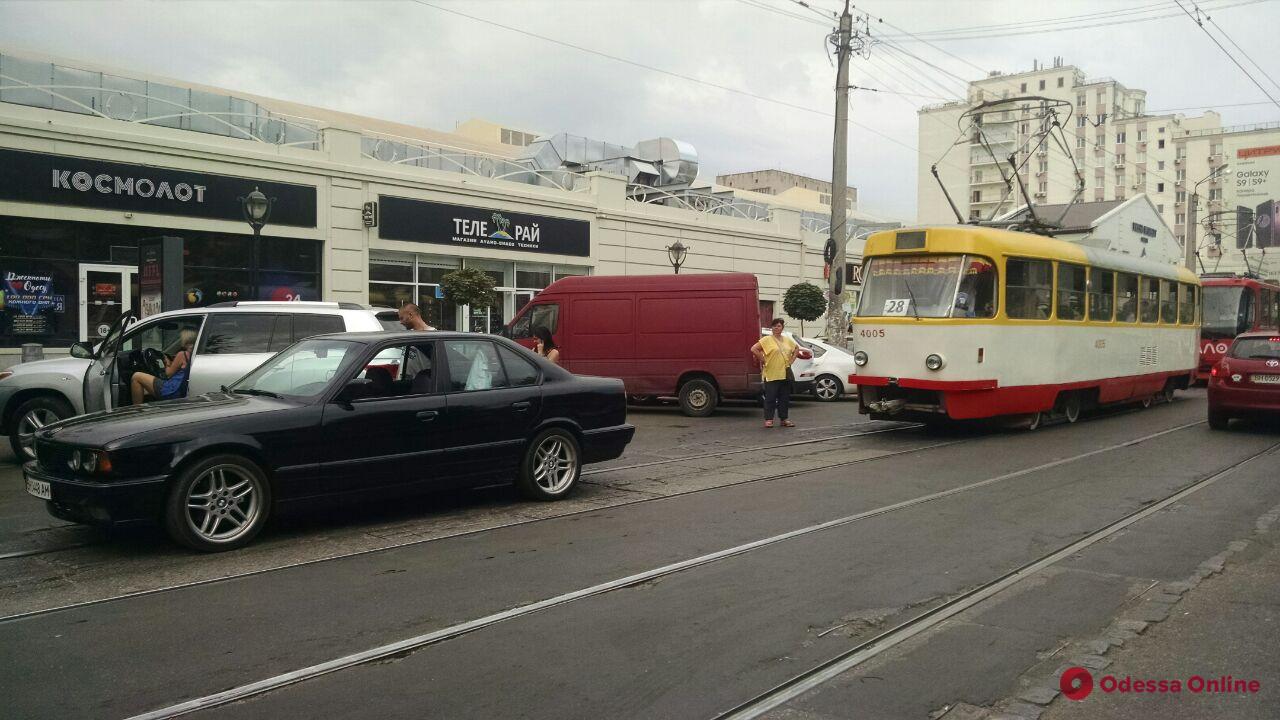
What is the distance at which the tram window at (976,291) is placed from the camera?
12516 millimetres

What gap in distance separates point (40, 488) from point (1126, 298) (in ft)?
54.7

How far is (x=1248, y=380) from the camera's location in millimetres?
13453

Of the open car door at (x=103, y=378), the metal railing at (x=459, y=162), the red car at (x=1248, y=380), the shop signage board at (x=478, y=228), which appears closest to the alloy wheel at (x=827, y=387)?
the red car at (x=1248, y=380)

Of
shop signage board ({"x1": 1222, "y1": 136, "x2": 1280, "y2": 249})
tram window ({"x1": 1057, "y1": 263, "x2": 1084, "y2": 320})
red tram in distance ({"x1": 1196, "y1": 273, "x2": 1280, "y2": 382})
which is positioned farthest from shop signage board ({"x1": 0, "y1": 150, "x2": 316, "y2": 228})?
shop signage board ({"x1": 1222, "y1": 136, "x2": 1280, "y2": 249})

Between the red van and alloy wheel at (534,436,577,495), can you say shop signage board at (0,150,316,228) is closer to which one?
the red van

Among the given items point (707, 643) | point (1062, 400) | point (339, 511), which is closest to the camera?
point (707, 643)

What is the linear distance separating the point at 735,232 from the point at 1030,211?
16.7 m

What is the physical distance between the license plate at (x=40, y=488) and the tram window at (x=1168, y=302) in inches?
741

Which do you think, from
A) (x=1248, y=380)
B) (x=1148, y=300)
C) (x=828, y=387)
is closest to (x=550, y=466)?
(x=1248, y=380)

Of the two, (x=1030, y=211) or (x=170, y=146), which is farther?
(x=170, y=146)

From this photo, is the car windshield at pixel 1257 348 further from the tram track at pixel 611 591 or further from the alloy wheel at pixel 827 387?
the alloy wheel at pixel 827 387

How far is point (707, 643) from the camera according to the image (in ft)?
14.9

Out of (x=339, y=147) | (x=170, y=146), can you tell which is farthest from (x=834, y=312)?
(x=170, y=146)

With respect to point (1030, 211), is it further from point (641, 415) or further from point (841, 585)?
point (841, 585)
